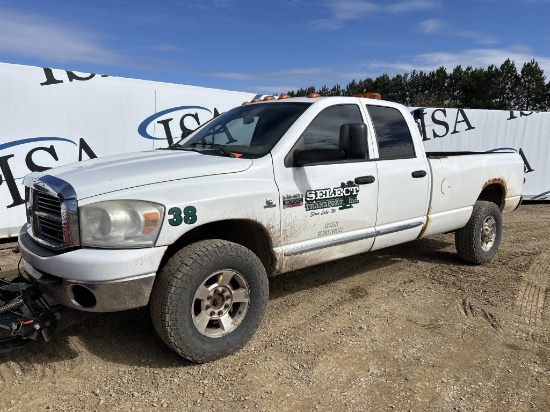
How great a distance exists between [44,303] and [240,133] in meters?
2.03

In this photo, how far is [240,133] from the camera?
13.1 ft

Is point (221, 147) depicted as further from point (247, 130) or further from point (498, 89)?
point (498, 89)

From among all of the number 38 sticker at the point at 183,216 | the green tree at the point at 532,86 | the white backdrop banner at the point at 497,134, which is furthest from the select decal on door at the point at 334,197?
the green tree at the point at 532,86

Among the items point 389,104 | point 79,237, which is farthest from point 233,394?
point 389,104

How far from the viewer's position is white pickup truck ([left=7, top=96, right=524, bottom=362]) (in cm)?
277

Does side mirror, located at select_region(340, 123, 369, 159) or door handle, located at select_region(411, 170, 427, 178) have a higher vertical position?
side mirror, located at select_region(340, 123, 369, 159)

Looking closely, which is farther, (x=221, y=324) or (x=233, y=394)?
(x=221, y=324)

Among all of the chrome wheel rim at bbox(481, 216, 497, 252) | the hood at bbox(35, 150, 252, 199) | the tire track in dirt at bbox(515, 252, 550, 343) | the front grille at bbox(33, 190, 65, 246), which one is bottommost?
the tire track in dirt at bbox(515, 252, 550, 343)

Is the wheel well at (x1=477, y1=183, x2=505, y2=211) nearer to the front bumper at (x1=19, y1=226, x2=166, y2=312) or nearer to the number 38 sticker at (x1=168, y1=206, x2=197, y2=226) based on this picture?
the number 38 sticker at (x1=168, y1=206, x2=197, y2=226)

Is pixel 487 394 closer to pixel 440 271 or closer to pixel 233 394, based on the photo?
pixel 233 394

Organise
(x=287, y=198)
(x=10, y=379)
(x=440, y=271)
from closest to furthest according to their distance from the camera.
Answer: (x=10, y=379) < (x=287, y=198) < (x=440, y=271)

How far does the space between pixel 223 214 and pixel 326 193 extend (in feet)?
3.23

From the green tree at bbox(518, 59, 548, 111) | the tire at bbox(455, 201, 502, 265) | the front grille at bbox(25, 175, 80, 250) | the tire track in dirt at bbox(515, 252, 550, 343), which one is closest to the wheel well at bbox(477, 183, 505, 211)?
the tire at bbox(455, 201, 502, 265)

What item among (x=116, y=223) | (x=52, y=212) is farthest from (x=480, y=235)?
(x=52, y=212)
